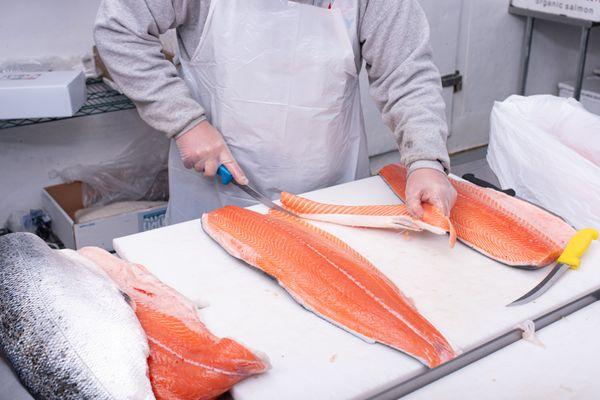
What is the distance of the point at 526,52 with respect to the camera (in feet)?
12.5

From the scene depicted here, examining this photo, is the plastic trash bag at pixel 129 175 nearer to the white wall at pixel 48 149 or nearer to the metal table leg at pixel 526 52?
the white wall at pixel 48 149

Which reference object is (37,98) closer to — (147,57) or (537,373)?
(147,57)

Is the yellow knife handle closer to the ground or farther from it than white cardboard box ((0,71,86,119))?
closer to the ground

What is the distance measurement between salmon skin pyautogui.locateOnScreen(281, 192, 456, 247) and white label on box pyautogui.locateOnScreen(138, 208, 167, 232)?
45.0 inches

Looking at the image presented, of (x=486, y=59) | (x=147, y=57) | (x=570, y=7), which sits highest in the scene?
(x=147, y=57)

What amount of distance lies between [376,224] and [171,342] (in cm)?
57

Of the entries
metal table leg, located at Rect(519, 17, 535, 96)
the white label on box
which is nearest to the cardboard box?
the white label on box

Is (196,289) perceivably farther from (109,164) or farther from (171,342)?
(109,164)

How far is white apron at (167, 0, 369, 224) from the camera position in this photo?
1.54 meters

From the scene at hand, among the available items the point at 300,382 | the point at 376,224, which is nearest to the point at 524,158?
the point at 376,224

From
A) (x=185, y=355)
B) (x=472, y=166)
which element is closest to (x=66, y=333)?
(x=185, y=355)

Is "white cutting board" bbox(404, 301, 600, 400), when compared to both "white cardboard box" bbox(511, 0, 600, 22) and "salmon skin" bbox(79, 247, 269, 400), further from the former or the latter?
"white cardboard box" bbox(511, 0, 600, 22)

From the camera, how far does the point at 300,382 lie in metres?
0.93

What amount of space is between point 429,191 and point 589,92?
8.38ft
